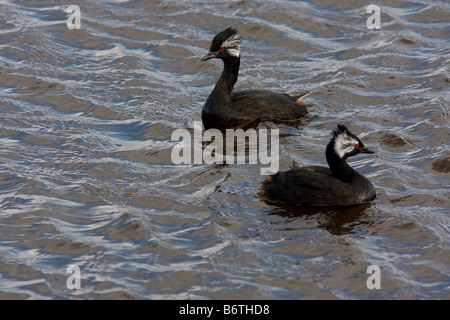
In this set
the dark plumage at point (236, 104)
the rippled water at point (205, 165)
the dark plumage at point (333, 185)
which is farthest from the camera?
the dark plumage at point (236, 104)

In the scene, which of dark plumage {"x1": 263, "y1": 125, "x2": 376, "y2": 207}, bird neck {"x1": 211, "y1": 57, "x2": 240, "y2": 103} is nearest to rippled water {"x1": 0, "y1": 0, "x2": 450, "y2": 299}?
dark plumage {"x1": 263, "y1": 125, "x2": 376, "y2": 207}

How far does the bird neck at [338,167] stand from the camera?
27.8 ft

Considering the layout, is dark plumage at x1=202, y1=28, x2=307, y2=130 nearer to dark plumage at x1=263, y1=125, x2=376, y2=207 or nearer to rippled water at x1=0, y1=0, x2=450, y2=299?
rippled water at x1=0, y1=0, x2=450, y2=299

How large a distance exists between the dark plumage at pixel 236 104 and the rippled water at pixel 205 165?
347 millimetres

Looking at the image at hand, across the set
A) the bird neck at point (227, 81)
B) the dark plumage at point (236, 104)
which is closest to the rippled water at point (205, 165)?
the dark plumage at point (236, 104)

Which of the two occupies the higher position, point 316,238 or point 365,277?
point 316,238

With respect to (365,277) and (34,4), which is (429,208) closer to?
(365,277)

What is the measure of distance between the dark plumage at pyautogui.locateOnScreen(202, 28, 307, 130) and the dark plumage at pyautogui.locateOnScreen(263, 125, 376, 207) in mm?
2297

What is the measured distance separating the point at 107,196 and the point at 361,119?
13.5 feet

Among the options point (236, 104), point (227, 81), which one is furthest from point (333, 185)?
point (227, 81)

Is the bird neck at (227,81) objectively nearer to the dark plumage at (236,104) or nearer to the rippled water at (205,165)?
the dark plumage at (236,104)

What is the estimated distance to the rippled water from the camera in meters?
7.31
